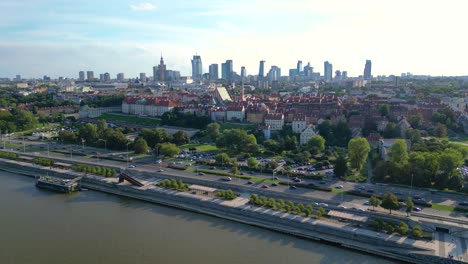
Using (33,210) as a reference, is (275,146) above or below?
above

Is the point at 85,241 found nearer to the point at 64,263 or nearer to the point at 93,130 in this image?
the point at 64,263

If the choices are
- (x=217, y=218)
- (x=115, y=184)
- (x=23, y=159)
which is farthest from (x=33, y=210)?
(x=23, y=159)

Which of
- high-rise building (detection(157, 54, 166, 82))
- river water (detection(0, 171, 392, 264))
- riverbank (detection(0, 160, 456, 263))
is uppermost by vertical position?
high-rise building (detection(157, 54, 166, 82))

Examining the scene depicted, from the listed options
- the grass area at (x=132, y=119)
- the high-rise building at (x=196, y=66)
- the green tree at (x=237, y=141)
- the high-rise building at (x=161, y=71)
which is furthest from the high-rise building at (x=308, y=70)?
the green tree at (x=237, y=141)

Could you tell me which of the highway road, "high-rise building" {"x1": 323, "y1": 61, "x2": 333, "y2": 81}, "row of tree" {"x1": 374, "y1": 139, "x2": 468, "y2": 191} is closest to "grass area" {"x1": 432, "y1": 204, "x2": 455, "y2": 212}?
the highway road

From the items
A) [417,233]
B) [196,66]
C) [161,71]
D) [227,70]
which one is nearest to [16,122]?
[417,233]

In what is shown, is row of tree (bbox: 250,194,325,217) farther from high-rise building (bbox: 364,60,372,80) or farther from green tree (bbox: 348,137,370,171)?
high-rise building (bbox: 364,60,372,80)

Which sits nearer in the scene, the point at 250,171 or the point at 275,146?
the point at 250,171
